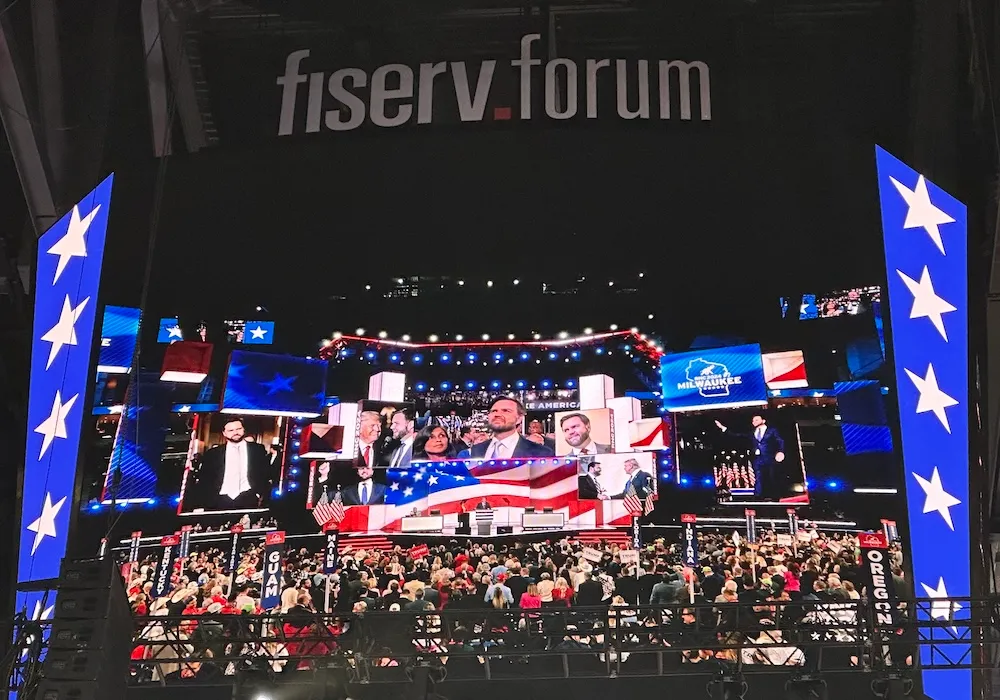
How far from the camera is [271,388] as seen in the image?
11055 mm

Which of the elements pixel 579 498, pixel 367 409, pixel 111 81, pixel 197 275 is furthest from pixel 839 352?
pixel 111 81

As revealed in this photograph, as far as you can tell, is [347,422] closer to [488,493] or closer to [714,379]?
[488,493]

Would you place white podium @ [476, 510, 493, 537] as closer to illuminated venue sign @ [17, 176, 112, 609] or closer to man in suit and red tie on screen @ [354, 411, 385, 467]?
man in suit and red tie on screen @ [354, 411, 385, 467]

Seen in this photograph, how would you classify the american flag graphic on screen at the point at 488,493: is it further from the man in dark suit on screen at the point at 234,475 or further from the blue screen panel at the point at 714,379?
the blue screen panel at the point at 714,379

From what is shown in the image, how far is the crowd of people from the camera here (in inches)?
377

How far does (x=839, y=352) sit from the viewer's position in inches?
414

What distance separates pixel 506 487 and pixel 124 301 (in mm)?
4832

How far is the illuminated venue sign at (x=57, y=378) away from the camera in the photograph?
9.30 m

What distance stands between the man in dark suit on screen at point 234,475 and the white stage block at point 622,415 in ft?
13.1

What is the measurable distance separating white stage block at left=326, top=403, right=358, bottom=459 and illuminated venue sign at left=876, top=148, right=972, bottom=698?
595 cm

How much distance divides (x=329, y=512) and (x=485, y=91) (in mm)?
5049

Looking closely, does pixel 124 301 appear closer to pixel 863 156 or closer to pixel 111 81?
pixel 111 81

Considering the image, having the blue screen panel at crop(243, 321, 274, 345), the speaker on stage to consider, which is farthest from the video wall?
the speaker on stage

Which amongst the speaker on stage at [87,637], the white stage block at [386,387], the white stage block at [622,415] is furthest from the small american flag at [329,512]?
the speaker on stage at [87,637]
